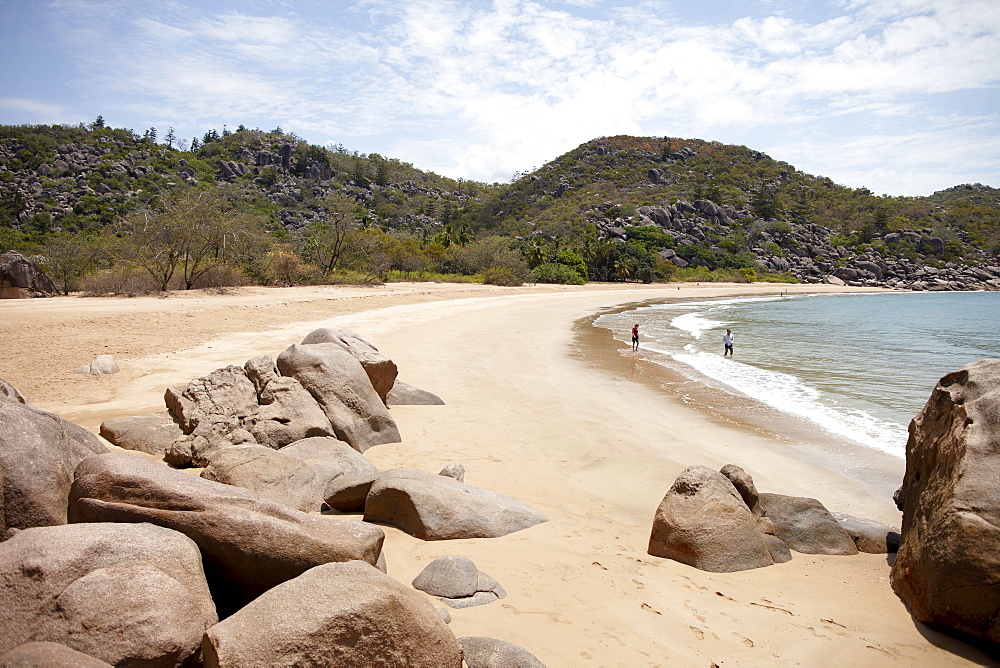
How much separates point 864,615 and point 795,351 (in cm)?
1835

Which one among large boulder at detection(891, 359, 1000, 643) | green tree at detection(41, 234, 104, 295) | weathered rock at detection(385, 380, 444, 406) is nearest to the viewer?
large boulder at detection(891, 359, 1000, 643)

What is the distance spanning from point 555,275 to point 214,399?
183ft

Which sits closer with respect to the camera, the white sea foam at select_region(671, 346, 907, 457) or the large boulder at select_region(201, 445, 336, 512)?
the large boulder at select_region(201, 445, 336, 512)

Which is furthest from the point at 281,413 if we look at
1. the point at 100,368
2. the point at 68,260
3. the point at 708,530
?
the point at 68,260

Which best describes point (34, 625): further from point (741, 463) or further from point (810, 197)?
point (810, 197)

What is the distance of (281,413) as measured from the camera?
6.49 meters

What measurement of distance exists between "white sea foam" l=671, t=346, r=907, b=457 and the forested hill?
2571cm

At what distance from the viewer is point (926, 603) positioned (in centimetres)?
417

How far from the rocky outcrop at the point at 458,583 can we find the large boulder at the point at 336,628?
893 mm

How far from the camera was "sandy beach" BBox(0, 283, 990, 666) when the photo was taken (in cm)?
376

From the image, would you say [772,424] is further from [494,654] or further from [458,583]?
[494,654]

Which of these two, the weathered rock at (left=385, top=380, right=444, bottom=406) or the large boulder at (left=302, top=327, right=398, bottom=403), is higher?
the large boulder at (left=302, top=327, right=398, bottom=403)

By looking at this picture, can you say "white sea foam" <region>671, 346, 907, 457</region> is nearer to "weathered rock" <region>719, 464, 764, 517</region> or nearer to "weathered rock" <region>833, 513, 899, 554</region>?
"weathered rock" <region>833, 513, 899, 554</region>

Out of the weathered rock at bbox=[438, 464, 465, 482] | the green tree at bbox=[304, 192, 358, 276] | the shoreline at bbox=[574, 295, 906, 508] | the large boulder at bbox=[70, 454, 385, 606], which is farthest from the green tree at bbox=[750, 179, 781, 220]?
the large boulder at bbox=[70, 454, 385, 606]
